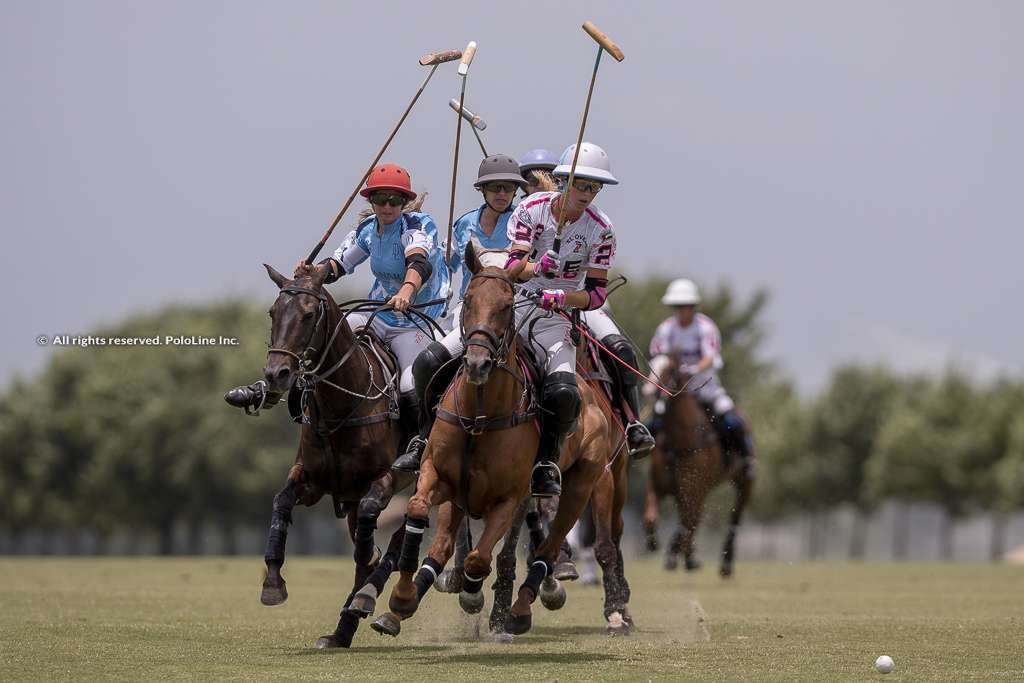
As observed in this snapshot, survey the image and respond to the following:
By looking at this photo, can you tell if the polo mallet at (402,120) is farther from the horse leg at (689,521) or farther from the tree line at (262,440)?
the tree line at (262,440)

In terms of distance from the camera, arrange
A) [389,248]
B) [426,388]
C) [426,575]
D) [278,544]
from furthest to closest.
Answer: [389,248] → [278,544] → [426,388] → [426,575]

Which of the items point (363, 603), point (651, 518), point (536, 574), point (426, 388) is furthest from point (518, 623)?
point (651, 518)

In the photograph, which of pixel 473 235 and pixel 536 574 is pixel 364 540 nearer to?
pixel 536 574

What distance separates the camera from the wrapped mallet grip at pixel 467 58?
14594mm

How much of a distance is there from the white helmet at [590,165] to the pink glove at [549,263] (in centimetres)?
60

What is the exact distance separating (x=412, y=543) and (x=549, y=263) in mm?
2453

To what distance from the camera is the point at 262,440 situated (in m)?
72.9

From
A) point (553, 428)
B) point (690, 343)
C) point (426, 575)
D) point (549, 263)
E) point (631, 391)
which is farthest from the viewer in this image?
point (690, 343)

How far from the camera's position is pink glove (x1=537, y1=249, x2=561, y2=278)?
12.6m

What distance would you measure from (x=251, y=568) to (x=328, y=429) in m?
18.4

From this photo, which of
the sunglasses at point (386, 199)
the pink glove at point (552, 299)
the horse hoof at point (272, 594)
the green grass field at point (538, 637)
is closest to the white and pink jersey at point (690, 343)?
the green grass field at point (538, 637)

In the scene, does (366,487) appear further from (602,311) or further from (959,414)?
(959,414)

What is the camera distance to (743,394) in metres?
76.9

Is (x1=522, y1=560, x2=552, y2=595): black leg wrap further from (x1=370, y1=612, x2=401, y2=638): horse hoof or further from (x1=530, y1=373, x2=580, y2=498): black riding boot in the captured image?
(x1=370, y1=612, x2=401, y2=638): horse hoof
